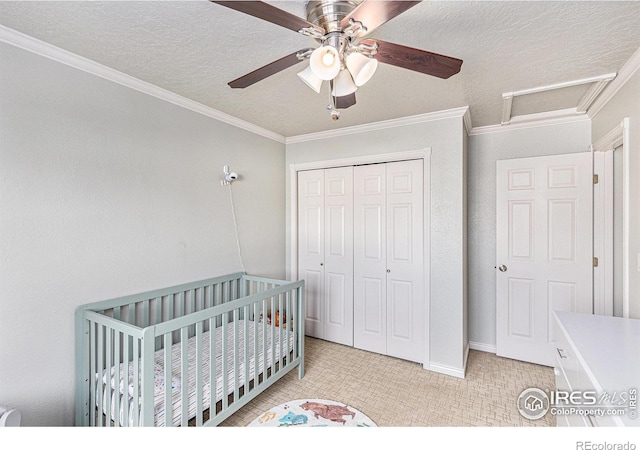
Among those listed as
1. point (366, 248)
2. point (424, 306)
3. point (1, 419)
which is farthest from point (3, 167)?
point (424, 306)

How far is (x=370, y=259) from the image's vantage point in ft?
9.82

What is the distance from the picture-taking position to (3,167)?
1.49m

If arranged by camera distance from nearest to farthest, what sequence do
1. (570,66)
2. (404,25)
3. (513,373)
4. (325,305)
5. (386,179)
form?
(404,25) < (570,66) < (513,373) < (386,179) < (325,305)

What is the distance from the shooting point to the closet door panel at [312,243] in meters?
3.28

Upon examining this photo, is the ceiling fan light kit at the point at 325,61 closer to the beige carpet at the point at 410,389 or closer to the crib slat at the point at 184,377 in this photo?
the crib slat at the point at 184,377

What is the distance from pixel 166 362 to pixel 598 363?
6.09ft

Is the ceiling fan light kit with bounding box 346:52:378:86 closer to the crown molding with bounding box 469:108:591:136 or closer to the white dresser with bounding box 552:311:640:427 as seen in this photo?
the white dresser with bounding box 552:311:640:427

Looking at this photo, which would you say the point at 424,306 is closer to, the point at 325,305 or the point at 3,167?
the point at 325,305

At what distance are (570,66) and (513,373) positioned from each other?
92.9 inches

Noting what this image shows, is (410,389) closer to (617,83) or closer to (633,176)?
(633,176)

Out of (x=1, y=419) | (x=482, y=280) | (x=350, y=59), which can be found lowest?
(x=1, y=419)

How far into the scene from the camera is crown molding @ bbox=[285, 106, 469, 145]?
2.53 metres

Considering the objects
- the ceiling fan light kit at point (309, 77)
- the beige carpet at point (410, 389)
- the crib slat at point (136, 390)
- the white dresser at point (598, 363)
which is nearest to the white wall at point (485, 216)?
the beige carpet at point (410, 389)

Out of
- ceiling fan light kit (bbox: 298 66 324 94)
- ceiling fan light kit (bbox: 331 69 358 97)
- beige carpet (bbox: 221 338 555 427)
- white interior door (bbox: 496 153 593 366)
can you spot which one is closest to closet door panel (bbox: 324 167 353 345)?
beige carpet (bbox: 221 338 555 427)
